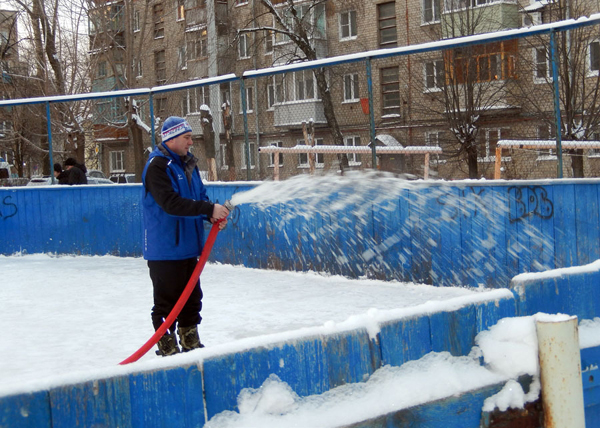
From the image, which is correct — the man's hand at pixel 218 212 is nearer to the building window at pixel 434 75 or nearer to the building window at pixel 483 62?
the building window at pixel 483 62

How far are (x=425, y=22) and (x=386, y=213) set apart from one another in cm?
2291

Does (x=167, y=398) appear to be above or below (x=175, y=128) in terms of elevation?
below

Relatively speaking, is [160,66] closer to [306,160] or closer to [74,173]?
[74,173]

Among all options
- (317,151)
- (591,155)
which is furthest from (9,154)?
(591,155)

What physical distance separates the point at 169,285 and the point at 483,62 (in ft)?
23.2

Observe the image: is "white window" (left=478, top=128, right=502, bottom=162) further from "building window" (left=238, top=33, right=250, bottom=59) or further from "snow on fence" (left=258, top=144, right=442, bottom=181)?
"building window" (left=238, top=33, right=250, bottom=59)

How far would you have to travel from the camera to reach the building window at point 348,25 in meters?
32.3

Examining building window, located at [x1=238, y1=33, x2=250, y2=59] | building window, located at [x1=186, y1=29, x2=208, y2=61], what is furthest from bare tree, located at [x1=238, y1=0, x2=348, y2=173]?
building window, located at [x1=186, y1=29, x2=208, y2=61]

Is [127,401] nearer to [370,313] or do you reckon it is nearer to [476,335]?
[370,313]

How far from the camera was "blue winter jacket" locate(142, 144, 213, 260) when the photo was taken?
14.7 feet

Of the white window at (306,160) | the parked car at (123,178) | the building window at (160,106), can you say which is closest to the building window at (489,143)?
the white window at (306,160)

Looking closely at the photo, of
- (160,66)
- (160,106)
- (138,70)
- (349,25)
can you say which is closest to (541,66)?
(160,106)

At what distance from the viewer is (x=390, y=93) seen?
9883 mm

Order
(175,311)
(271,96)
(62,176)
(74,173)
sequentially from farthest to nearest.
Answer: (62,176), (74,173), (271,96), (175,311)
